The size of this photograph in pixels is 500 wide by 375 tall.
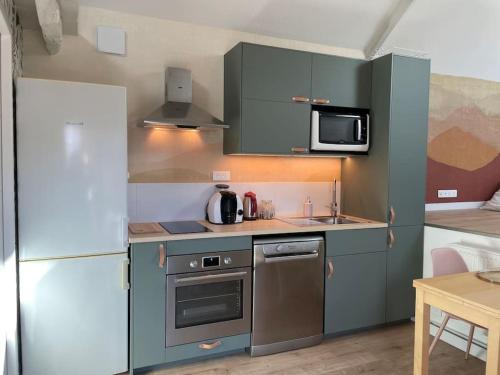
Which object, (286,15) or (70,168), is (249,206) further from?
(286,15)

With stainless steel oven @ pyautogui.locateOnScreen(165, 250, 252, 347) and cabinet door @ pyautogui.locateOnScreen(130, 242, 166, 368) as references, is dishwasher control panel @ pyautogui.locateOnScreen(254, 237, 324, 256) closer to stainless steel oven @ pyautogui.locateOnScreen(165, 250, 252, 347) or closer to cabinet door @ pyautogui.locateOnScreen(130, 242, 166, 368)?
stainless steel oven @ pyautogui.locateOnScreen(165, 250, 252, 347)

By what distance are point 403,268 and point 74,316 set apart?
252 cm

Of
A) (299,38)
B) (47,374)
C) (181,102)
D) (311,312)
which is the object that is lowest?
(47,374)

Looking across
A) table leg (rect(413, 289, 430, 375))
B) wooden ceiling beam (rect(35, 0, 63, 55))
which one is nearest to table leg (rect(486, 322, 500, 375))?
table leg (rect(413, 289, 430, 375))

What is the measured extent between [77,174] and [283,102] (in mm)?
1599

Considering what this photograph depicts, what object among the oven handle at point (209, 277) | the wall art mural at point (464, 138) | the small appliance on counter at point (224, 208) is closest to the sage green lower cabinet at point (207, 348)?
the oven handle at point (209, 277)

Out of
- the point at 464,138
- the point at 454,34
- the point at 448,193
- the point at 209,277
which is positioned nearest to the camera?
the point at 209,277

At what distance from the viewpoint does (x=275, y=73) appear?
293 cm

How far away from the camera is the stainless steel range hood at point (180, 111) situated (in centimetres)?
259

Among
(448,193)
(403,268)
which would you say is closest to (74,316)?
(403,268)

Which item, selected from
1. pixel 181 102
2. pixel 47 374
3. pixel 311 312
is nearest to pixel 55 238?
pixel 47 374

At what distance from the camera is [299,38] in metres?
3.38

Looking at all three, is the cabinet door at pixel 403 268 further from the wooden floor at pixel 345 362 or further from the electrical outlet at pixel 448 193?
the electrical outlet at pixel 448 193

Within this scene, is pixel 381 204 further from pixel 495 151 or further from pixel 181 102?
pixel 495 151
